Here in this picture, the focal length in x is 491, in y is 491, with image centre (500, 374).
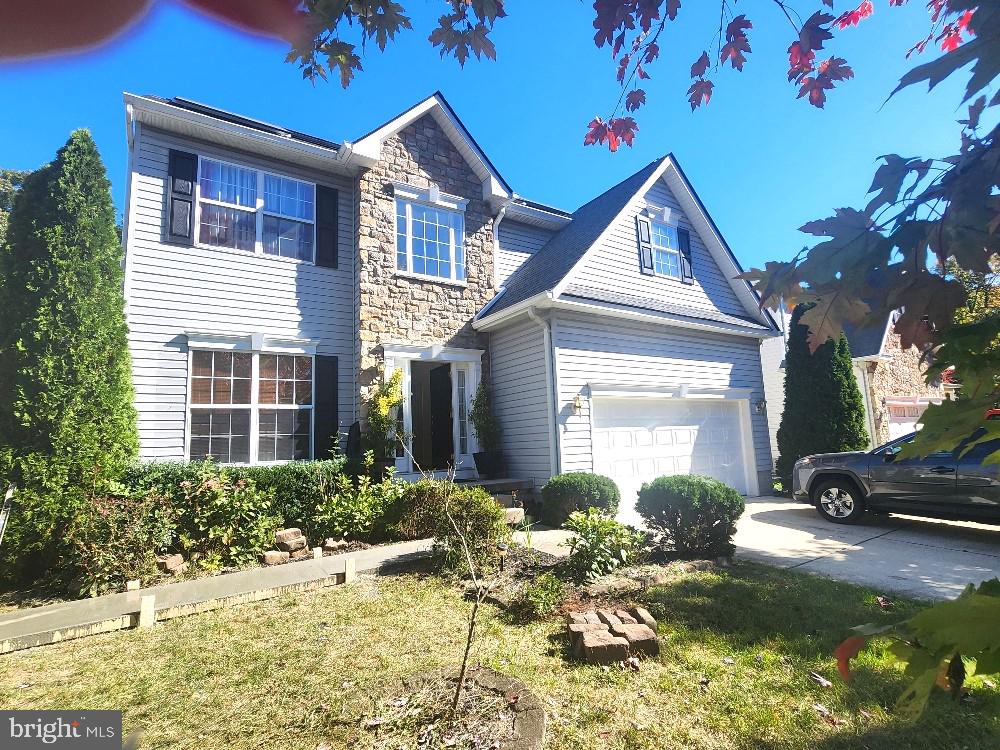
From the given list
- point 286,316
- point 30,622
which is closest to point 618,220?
point 286,316

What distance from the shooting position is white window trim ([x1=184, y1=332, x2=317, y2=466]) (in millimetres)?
8172

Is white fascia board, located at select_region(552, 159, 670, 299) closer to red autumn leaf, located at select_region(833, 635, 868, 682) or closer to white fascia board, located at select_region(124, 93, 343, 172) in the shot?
white fascia board, located at select_region(124, 93, 343, 172)

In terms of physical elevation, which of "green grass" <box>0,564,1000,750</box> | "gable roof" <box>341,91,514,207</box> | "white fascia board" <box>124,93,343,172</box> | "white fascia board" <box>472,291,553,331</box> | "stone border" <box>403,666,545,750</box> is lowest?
"green grass" <box>0,564,1000,750</box>

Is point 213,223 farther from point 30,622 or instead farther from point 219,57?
point 219,57

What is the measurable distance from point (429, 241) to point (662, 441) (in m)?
6.63

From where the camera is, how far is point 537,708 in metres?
2.70

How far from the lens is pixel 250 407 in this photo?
8.55 m

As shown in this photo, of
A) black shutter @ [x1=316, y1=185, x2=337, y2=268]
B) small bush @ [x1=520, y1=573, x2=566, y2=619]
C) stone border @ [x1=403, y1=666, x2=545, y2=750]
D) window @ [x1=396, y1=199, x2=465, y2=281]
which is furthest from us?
window @ [x1=396, y1=199, x2=465, y2=281]

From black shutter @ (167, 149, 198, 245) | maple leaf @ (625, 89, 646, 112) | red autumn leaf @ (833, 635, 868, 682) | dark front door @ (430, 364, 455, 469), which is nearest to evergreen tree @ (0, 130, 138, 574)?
black shutter @ (167, 149, 198, 245)

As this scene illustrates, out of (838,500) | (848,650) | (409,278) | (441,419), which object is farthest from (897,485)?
(409,278)

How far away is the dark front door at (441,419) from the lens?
10297 millimetres

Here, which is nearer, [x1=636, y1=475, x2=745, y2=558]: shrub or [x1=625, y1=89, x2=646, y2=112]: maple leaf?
[x1=625, y1=89, x2=646, y2=112]: maple leaf

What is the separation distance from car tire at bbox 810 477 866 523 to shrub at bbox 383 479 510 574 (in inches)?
245

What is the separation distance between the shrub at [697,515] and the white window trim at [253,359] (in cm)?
608
